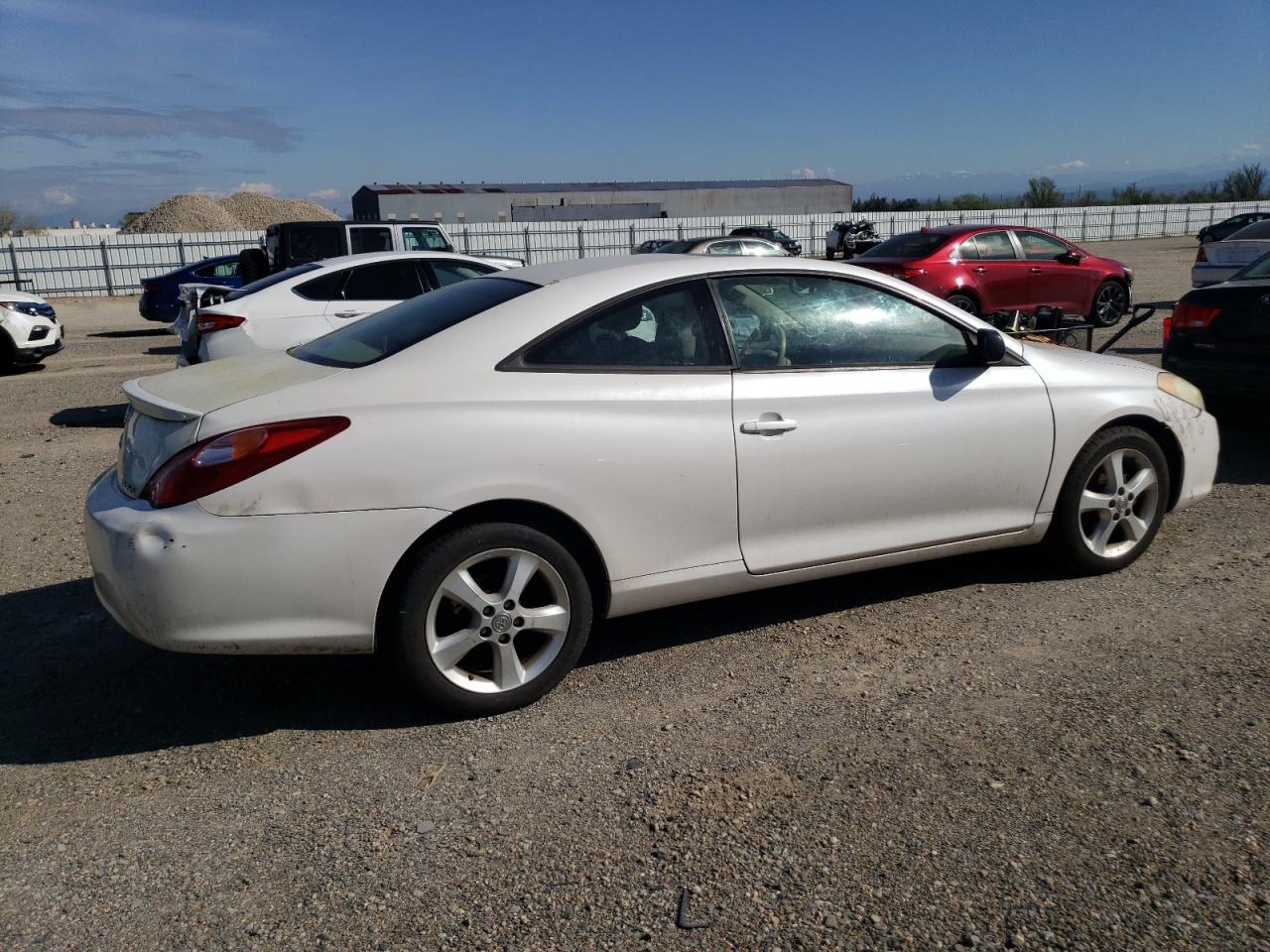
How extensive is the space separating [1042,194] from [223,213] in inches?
1736

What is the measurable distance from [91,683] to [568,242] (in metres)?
32.2

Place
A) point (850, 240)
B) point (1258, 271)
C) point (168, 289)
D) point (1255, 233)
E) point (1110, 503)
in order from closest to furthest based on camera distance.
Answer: point (1110, 503) < point (1258, 271) < point (1255, 233) < point (168, 289) < point (850, 240)

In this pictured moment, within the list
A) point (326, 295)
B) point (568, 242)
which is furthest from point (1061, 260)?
point (568, 242)

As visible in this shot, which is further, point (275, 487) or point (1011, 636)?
point (1011, 636)

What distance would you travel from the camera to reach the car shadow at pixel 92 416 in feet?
31.7

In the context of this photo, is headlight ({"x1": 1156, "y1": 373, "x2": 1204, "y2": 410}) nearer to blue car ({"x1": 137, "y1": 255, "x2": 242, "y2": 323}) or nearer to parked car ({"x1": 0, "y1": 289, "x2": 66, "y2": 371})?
parked car ({"x1": 0, "y1": 289, "x2": 66, "y2": 371})

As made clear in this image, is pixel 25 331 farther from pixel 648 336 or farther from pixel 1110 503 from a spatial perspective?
pixel 1110 503

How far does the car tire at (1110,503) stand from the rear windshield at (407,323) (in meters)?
2.62

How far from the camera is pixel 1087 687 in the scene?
3900mm

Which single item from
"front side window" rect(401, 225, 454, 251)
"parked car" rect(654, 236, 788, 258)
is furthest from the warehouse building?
"front side window" rect(401, 225, 454, 251)

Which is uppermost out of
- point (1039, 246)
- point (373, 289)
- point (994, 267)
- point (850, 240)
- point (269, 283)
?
point (269, 283)

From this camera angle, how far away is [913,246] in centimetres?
1465

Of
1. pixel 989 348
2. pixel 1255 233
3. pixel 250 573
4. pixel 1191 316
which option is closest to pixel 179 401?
pixel 250 573

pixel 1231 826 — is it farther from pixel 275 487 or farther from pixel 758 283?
pixel 275 487
